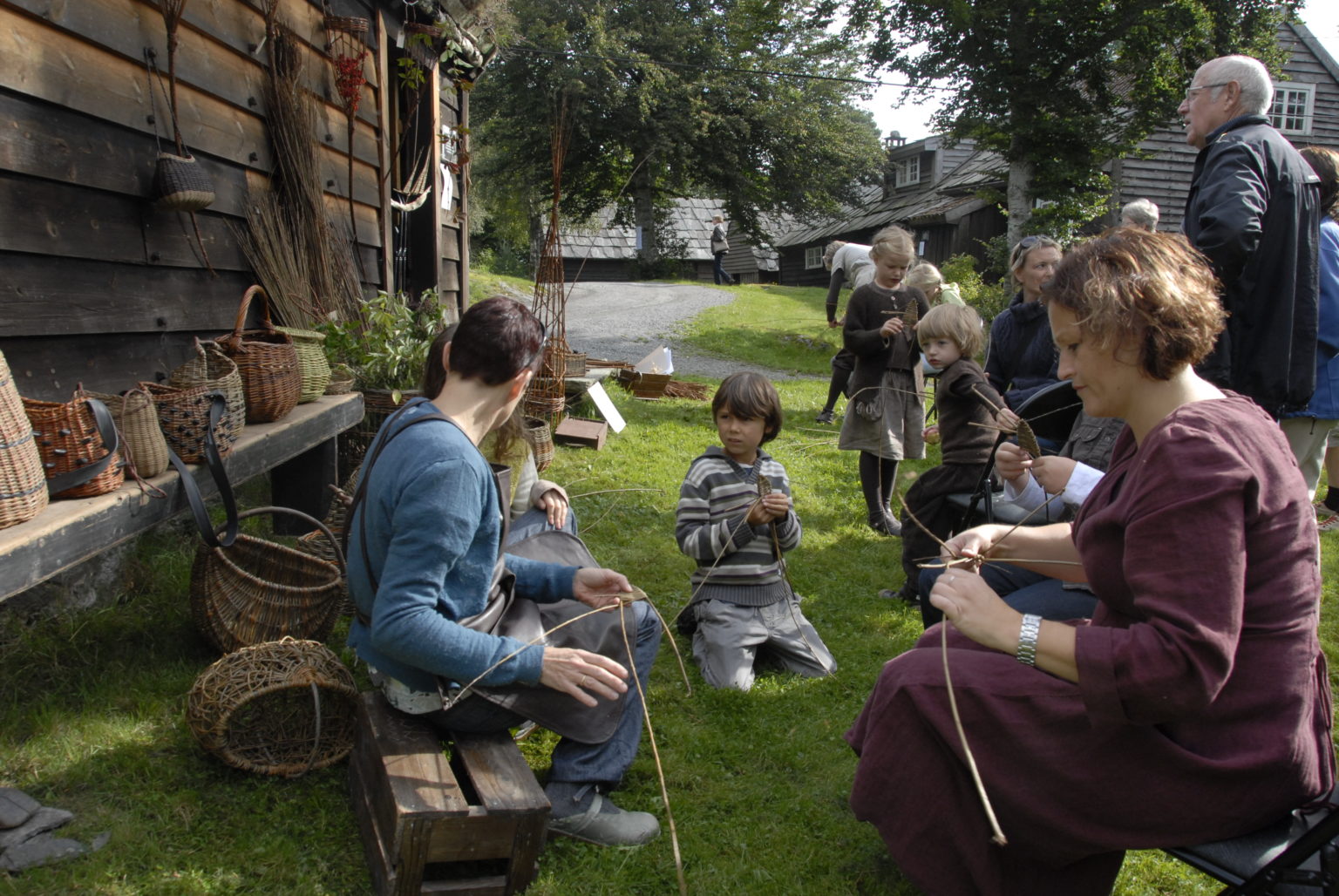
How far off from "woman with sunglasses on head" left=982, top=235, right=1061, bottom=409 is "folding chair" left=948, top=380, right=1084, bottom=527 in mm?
628

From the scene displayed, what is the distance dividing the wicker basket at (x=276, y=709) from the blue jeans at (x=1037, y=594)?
67.0 inches

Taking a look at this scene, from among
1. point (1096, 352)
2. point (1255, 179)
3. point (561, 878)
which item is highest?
point (1255, 179)

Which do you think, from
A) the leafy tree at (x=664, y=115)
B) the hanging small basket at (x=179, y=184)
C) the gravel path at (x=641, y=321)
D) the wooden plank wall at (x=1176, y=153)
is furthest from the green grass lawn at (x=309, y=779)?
the leafy tree at (x=664, y=115)

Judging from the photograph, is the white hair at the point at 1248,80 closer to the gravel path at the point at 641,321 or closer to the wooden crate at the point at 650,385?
the wooden crate at the point at 650,385

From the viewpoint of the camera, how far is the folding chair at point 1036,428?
10.7 ft

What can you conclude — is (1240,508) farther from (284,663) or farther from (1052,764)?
(284,663)

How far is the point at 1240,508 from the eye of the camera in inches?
61.9

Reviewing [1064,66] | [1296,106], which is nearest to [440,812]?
[1064,66]

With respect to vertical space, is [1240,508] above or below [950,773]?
above

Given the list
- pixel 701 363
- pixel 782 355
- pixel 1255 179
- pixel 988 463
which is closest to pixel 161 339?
pixel 988 463

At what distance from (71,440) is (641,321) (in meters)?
14.3

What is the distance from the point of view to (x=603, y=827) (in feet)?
8.14

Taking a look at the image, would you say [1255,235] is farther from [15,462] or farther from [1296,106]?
[1296,106]

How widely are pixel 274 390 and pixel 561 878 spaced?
7.30 feet
